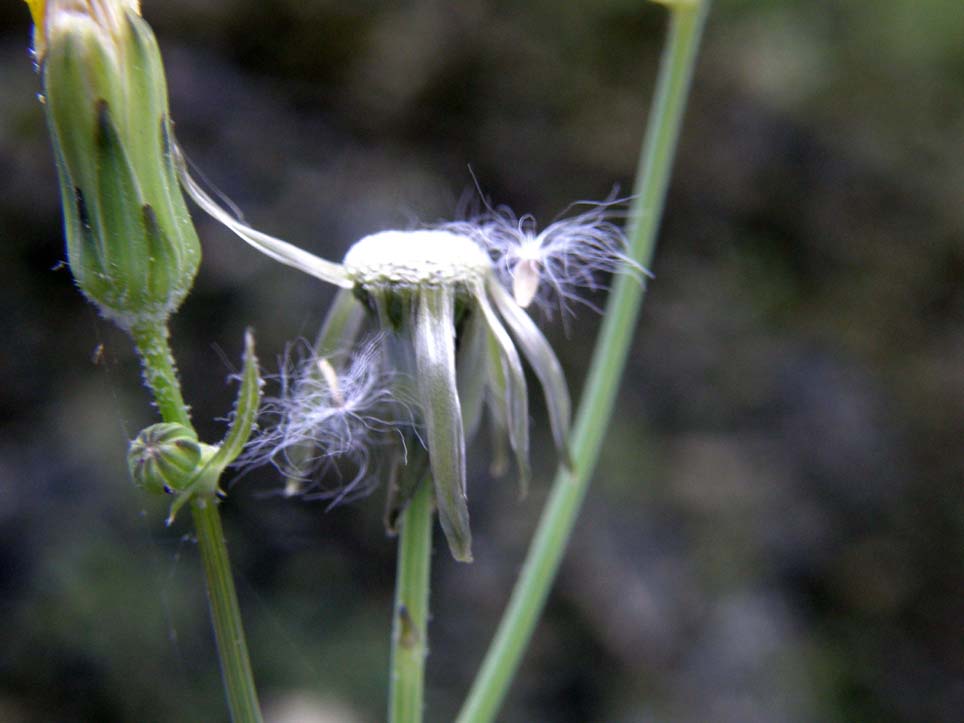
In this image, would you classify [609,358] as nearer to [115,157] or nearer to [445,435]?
[445,435]

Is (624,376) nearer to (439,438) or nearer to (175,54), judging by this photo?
(175,54)

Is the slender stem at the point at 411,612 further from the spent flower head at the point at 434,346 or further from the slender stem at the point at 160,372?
the slender stem at the point at 160,372

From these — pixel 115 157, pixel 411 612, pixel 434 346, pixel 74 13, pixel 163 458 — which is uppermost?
pixel 74 13

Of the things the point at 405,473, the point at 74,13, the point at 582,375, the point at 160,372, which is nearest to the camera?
the point at 74,13

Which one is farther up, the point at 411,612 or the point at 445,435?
the point at 445,435

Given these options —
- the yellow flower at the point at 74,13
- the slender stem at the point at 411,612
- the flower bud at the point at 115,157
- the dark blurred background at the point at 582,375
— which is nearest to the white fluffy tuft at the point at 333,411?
the slender stem at the point at 411,612

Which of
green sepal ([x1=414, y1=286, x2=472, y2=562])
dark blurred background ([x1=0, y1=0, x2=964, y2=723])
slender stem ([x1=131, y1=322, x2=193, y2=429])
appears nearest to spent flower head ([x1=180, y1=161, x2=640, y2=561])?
green sepal ([x1=414, y1=286, x2=472, y2=562])

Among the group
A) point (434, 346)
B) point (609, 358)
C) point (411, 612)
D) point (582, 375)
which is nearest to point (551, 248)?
point (609, 358)
